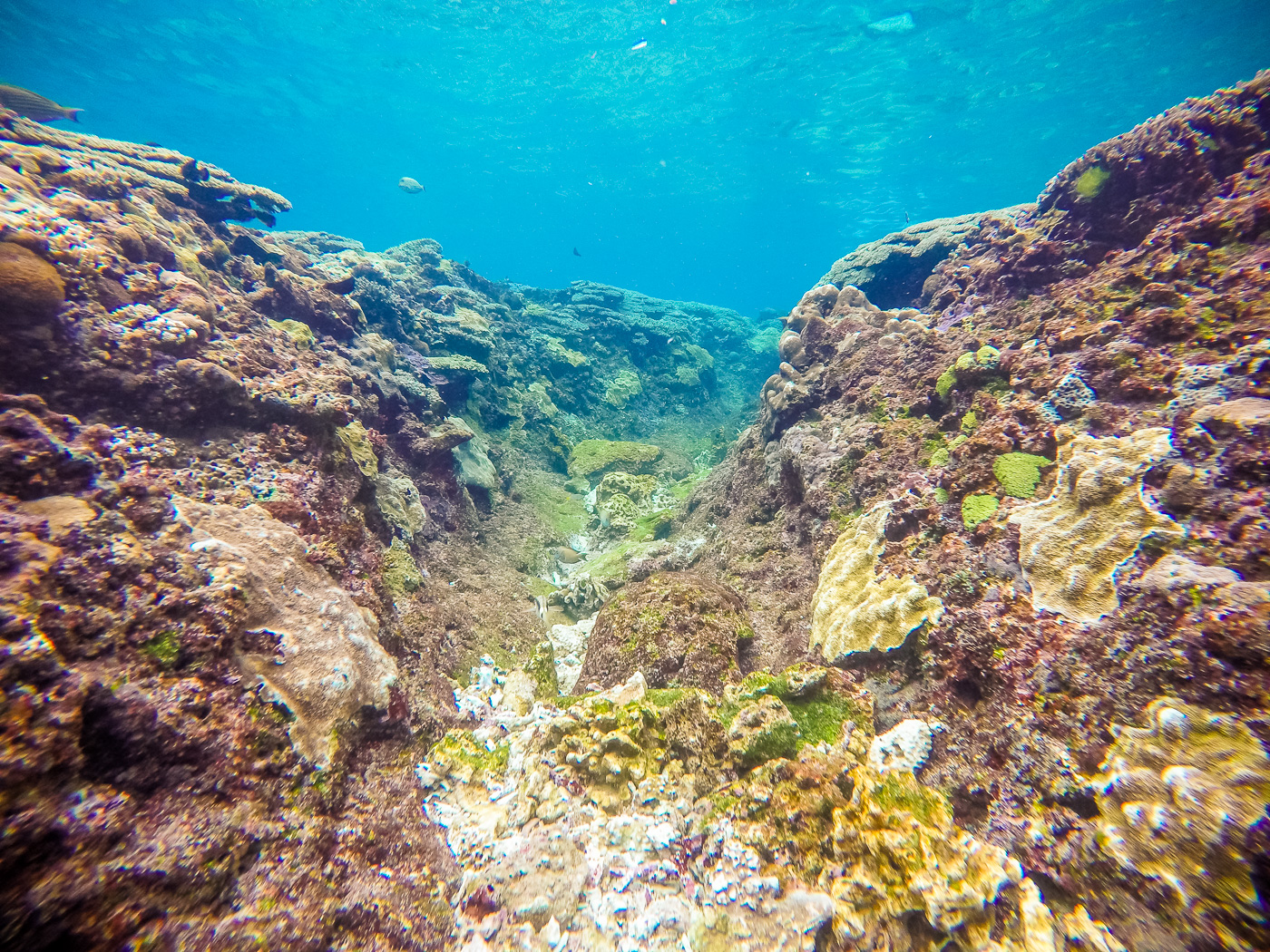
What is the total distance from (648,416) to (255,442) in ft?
47.9

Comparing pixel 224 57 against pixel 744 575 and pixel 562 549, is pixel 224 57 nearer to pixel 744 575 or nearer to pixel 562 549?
pixel 562 549

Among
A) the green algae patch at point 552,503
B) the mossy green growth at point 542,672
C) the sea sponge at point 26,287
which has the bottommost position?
the mossy green growth at point 542,672

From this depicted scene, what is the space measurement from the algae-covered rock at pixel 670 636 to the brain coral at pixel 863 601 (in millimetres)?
976

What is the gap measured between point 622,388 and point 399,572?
558 inches

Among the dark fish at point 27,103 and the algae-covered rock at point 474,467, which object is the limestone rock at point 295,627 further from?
the dark fish at point 27,103

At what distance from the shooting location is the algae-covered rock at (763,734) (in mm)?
3580

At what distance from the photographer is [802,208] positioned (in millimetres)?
69312

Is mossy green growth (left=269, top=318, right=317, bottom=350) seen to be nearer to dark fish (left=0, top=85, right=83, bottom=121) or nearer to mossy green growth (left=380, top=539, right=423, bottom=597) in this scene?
mossy green growth (left=380, top=539, right=423, bottom=597)

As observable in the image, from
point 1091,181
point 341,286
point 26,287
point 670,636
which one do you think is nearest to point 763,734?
point 670,636

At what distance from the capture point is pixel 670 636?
5070mm

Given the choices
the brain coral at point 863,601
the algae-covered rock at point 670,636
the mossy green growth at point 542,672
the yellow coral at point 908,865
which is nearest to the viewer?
the yellow coral at point 908,865

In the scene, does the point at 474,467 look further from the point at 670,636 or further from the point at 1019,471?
the point at 1019,471

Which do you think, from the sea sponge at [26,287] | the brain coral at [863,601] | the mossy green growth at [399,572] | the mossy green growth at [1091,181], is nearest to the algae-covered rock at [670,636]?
the brain coral at [863,601]

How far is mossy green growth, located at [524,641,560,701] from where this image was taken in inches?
222
